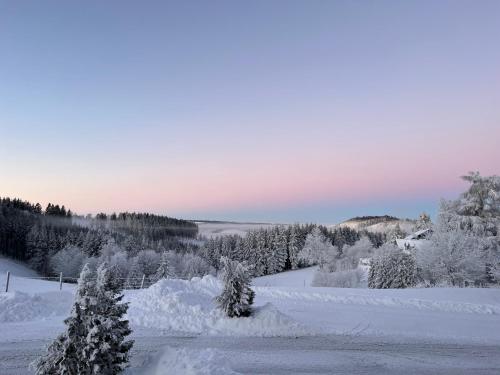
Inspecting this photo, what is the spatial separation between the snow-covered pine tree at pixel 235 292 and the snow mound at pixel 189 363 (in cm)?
658

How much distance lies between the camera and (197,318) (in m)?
16.0

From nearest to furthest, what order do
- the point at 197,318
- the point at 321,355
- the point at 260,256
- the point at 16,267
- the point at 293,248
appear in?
1. the point at 321,355
2. the point at 197,318
3. the point at 16,267
4. the point at 260,256
5. the point at 293,248

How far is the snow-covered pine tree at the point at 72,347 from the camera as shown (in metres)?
8.20

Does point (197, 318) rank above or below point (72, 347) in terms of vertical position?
below

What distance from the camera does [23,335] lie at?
13281 mm

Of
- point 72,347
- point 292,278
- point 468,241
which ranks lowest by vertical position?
point 292,278

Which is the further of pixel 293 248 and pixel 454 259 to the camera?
pixel 293 248

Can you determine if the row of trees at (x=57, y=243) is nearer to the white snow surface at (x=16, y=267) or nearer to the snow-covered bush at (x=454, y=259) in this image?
the white snow surface at (x=16, y=267)

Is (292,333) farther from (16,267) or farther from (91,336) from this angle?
(16,267)

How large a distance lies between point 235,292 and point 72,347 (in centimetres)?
813

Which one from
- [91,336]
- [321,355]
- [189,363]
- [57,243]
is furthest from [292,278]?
[91,336]

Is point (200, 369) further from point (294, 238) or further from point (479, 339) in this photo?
point (294, 238)

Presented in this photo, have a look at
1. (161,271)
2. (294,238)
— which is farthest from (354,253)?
(161,271)

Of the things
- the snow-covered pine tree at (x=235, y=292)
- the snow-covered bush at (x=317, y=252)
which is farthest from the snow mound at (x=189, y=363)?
the snow-covered bush at (x=317, y=252)
